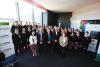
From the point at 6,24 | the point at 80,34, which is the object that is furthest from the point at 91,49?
the point at 6,24

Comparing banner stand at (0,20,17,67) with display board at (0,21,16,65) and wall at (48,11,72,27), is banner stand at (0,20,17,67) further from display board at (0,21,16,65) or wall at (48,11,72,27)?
wall at (48,11,72,27)

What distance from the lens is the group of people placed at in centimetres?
481

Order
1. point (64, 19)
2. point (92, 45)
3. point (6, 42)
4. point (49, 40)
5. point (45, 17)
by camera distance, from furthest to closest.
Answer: point (64, 19) < point (45, 17) < point (49, 40) < point (92, 45) < point (6, 42)

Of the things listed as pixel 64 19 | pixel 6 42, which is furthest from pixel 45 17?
pixel 6 42

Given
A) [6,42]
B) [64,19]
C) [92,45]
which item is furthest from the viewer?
[64,19]

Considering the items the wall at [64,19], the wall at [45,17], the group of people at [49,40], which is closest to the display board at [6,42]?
the group of people at [49,40]

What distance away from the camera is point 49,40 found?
5.95 meters

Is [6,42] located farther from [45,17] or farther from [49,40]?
[45,17]

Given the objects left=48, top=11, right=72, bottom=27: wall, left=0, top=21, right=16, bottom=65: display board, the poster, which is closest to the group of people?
the poster

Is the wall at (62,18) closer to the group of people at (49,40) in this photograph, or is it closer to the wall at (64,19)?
the wall at (64,19)

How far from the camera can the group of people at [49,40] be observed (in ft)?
15.8

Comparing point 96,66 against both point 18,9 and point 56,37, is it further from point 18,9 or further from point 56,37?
point 18,9

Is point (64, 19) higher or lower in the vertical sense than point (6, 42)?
higher

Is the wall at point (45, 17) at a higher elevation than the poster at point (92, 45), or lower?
higher
